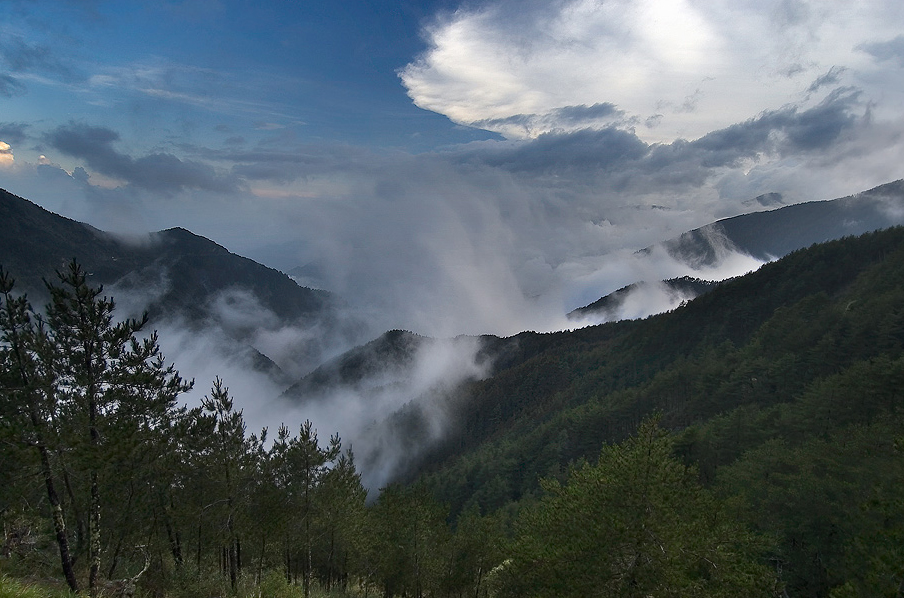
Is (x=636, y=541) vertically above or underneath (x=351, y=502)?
above

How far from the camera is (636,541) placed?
1611cm

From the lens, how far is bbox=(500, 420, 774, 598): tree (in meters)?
15.9

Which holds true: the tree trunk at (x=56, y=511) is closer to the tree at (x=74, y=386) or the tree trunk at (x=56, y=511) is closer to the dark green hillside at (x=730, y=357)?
the tree at (x=74, y=386)

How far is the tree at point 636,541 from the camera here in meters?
15.9

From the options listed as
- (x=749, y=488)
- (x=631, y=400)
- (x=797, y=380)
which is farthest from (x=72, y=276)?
(x=631, y=400)

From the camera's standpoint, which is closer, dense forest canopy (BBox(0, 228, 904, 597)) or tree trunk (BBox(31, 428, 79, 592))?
tree trunk (BBox(31, 428, 79, 592))

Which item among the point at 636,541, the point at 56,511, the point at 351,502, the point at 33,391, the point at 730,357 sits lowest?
the point at 351,502

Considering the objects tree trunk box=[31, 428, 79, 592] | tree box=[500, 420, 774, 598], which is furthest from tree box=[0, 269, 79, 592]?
tree box=[500, 420, 774, 598]

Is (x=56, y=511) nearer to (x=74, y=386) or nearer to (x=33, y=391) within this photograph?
(x=33, y=391)

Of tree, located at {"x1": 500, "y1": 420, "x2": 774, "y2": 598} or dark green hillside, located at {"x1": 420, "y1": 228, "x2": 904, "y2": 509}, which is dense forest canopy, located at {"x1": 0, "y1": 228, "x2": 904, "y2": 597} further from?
dark green hillside, located at {"x1": 420, "y1": 228, "x2": 904, "y2": 509}

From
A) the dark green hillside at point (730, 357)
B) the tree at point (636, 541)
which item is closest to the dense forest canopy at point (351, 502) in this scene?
the tree at point (636, 541)

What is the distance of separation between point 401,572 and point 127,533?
23445 millimetres

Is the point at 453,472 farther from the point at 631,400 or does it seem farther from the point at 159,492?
the point at 159,492

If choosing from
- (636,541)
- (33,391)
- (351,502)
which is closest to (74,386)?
(33,391)
